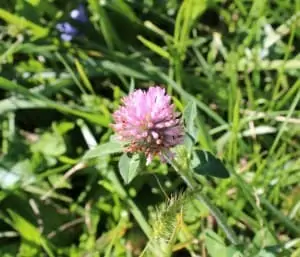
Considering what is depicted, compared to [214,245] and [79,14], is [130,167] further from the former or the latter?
[79,14]

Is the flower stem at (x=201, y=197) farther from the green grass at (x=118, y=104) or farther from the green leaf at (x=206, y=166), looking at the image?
the green grass at (x=118, y=104)

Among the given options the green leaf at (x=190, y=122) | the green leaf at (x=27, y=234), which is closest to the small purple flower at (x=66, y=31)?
the green leaf at (x=27, y=234)

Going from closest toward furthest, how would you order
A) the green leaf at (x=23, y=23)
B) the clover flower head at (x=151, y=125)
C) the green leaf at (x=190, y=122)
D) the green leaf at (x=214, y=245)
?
the clover flower head at (x=151, y=125), the green leaf at (x=190, y=122), the green leaf at (x=214, y=245), the green leaf at (x=23, y=23)

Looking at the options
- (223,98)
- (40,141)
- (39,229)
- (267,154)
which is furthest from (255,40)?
(39,229)

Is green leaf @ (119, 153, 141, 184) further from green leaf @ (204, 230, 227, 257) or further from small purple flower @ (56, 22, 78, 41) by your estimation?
small purple flower @ (56, 22, 78, 41)

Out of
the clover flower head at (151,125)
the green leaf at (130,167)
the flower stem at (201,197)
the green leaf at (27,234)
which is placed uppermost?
the clover flower head at (151,125)

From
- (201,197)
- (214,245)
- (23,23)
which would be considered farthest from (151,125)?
(23,23)

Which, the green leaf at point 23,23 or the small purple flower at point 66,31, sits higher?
the green leaf at point 23,23
